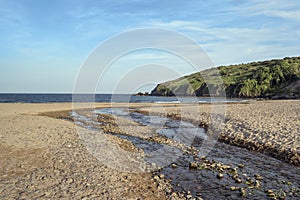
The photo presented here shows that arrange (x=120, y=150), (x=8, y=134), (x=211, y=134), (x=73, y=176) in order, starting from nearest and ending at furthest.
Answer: (x=73, y=176) → (x=120, y=150) → (x=8, y=134) → (x=211, y=134)

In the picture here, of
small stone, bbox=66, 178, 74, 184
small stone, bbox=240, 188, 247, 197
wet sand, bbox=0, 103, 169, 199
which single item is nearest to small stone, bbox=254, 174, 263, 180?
small stone, bbox=240, 188, 247, 197

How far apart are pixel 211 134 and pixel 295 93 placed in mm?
64008

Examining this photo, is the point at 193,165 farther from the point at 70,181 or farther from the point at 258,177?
the point at 70,181

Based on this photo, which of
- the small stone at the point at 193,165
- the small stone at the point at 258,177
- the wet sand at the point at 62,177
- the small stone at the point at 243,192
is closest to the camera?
the wet sand at the point at 62,177

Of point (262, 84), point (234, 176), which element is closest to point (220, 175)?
point (234, 176)

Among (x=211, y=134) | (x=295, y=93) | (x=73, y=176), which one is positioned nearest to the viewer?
(x=73, y=176)

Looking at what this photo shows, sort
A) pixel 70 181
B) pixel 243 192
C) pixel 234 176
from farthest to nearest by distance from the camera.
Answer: pixel 234 176, pixel 70 181, pixel 243 192

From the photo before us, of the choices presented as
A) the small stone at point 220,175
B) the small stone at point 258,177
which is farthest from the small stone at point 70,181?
the small stone at point 258,177

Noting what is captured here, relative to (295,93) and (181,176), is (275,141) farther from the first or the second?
(295,93)

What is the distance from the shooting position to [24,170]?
32.3ft

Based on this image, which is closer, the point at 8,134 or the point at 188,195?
the point at 188,195

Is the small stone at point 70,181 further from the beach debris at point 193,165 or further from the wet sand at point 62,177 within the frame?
the beach debris at point 193,165

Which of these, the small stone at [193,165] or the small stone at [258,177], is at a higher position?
the small stone at [193,165]

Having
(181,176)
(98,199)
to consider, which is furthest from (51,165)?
(181,176)
